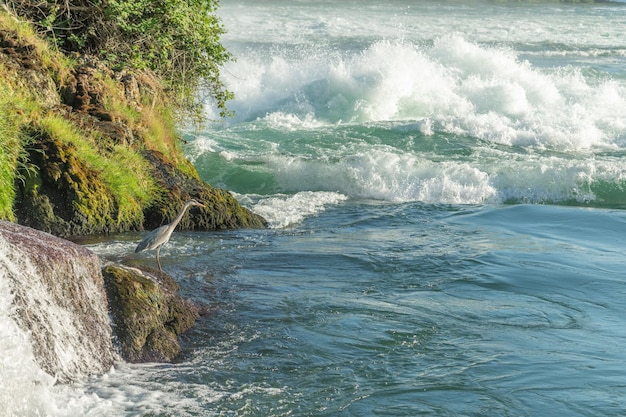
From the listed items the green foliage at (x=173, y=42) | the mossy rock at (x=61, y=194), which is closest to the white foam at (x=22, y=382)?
the mossy rock at (x=61, y=194)

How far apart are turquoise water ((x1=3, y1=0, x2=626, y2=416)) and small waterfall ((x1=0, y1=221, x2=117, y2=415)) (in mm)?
213

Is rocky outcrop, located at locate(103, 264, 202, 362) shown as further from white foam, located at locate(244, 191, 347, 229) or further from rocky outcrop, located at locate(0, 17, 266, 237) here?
white foam, located at locate(244, 191, 347, 229)

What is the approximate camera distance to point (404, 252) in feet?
37.9

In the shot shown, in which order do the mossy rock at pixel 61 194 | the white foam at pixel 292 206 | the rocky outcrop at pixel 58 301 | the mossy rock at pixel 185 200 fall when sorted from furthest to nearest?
1. the white foam at pixel 292 206
2. the mossy rock at pixel 185 200
3. the mossy rock at pixel 61 194
4. the rocky outcrop at pixel 58 301

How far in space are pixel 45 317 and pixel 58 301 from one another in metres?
0.23

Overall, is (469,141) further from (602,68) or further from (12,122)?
(602,68)

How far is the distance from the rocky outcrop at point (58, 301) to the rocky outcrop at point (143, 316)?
108 millimetres

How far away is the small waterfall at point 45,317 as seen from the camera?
6559mm

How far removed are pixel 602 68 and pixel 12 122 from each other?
2603 cm

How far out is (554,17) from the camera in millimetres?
52438

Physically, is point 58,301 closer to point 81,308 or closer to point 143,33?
point 81,308

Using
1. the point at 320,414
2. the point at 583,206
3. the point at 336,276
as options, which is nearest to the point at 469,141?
the point at 583,206

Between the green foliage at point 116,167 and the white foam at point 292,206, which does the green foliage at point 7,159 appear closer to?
the green foliage at point 116,167

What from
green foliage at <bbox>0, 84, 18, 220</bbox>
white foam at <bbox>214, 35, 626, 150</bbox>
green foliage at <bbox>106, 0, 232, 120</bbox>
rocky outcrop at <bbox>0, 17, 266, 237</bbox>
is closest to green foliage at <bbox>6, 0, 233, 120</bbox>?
green foliage at <bbox>106, 0, 232, 120</bbox>
